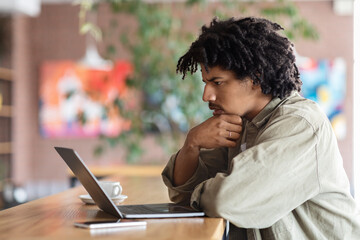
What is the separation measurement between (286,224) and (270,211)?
0.12 m

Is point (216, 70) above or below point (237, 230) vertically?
above

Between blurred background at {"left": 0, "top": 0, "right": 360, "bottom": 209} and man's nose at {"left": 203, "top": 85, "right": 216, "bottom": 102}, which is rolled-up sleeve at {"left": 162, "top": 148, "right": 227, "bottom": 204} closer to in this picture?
man's nose at {"left": 203, "top": 85, "right": 216, "bottom": 102}

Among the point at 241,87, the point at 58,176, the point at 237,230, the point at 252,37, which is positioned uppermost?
the point at 252,37

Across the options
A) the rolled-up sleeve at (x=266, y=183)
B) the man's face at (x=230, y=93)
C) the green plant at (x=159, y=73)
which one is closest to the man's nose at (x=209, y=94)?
the man's face at (x=230, y=93)

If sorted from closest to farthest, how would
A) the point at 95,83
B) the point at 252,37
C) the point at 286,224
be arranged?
the point at 286,224 < the point at 252,37 < the point at 95,83

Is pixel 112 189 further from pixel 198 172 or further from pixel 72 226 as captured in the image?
pixel 72 226

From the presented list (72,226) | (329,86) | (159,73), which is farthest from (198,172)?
(329,86)

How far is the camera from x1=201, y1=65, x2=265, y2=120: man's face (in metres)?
1.52

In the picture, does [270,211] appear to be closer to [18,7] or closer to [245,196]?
[245,196]

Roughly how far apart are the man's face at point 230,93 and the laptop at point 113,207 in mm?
322

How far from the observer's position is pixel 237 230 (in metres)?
1.52

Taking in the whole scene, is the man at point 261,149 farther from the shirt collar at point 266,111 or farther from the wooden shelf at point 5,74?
the wooden shelf at point 5,74

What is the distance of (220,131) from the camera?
1.57 meters

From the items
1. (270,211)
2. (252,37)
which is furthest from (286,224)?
(252,37)
